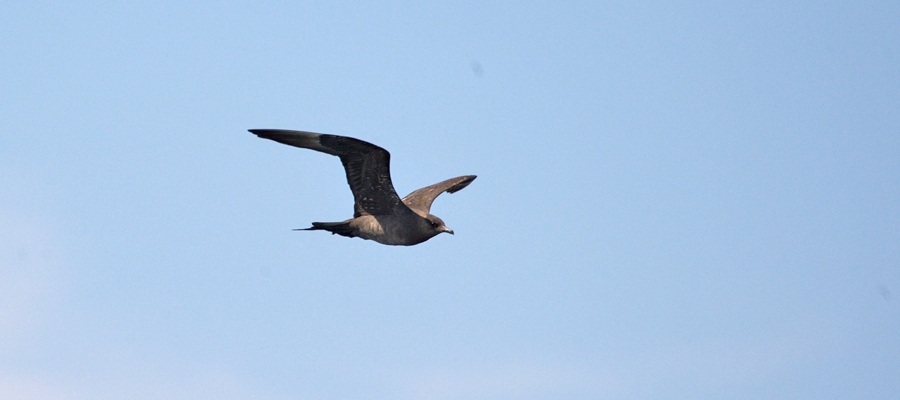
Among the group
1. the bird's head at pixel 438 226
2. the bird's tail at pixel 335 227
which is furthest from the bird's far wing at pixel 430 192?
the bird's tail at pixel 335 227

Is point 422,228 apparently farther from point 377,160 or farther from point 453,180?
point 453,180

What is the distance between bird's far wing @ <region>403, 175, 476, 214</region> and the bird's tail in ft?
3.65

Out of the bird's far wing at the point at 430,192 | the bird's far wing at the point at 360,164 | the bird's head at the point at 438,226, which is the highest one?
the bird's far wing at the point at 430,192

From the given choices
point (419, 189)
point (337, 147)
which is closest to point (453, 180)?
point (419, 189)

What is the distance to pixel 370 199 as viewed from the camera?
647 inches

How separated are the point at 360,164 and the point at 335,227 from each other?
145 cm

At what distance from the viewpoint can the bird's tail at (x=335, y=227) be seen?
16688 mm

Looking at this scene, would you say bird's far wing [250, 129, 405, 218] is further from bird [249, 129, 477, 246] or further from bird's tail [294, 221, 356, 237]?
bird's tail [294, 221, 356, 237]

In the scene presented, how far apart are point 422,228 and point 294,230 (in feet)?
6.29

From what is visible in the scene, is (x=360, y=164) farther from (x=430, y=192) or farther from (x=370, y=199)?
(x=430, y=192)

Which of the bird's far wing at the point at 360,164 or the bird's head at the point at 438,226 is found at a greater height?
the bird's far wing at the point at 360,164

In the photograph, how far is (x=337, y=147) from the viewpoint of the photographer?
15.4 metres

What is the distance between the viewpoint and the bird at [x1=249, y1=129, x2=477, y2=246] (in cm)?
1530

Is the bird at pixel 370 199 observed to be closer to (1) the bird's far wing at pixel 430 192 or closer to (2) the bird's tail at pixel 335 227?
(2) the bird's tail at pixel 335 227
